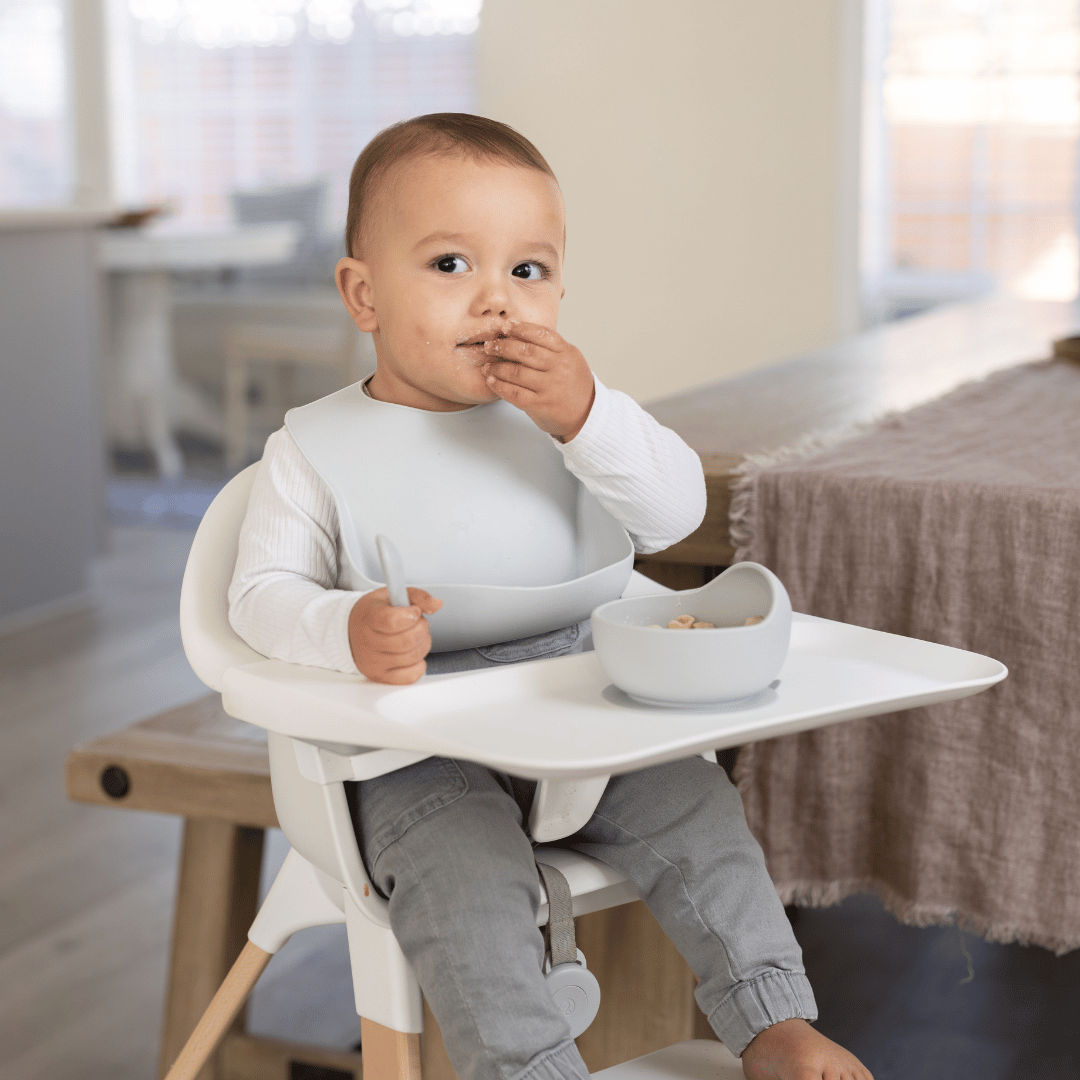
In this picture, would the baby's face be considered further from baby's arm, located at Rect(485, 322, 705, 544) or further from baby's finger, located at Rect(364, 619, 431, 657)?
baby's finger, located at Rect(364, 619, 431, 657)

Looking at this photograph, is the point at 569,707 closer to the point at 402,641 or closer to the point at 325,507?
the point at 402,641

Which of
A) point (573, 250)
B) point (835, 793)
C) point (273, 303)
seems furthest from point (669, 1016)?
point (273, 303)

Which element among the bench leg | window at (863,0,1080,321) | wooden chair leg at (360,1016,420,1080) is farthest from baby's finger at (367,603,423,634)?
window at (863,0,1080,321)

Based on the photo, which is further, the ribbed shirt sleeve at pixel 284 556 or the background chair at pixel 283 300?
the background chair at pixel 283 300

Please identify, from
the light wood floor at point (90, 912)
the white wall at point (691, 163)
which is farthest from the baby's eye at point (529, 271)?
the white wall at point (691, 163)

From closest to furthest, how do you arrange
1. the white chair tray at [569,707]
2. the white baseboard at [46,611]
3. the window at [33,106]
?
the white chair tray at [569,707] < the white baseboard at [46,611] < the window at [33,106]

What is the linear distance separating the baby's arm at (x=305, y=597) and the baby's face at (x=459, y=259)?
0.11 metres

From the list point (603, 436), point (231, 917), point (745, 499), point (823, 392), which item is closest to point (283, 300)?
point (823, 392)

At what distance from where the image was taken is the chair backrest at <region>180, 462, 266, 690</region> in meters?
0.78

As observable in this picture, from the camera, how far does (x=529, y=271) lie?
30.6 inches

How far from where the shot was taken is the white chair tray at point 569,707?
1.86 feet

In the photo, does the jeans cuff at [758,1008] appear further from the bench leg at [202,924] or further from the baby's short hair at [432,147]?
the bench leg at [202,924]

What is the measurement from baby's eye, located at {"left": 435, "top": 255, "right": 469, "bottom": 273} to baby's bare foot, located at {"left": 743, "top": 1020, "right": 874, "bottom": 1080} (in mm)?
469

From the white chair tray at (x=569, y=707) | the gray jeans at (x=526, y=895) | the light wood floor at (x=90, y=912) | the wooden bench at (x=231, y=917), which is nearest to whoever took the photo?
the white chair tray at (x=569, y=707)
